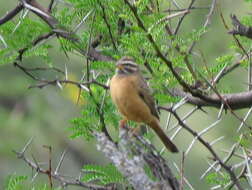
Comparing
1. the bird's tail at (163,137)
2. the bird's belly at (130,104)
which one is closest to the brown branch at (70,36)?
the bird's belly at (130,104)

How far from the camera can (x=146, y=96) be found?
19.4ft

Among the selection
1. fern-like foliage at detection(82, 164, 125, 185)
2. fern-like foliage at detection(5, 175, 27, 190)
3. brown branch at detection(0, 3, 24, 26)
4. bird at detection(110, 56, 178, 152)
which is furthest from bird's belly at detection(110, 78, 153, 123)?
fern-like foliage at detection(5, 175, 27, 190)

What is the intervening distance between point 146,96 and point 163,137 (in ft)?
1.35

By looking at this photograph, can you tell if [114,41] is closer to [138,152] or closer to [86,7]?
[86,7]

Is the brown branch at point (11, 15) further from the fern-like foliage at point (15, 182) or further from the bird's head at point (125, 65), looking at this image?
the fern-like foliage at point (15, 182)

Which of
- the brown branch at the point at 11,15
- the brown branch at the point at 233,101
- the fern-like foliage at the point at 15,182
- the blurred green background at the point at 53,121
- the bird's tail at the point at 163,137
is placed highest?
the brown branch at the point at 11,15

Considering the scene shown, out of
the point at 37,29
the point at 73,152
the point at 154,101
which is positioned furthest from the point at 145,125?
the point at 73,152

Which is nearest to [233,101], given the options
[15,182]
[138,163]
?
[15,182]

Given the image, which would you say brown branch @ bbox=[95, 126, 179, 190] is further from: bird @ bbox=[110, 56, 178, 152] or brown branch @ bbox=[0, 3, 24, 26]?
brown branch @ bbox=[0, 3, 24, 26]

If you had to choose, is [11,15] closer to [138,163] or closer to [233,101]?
[233,101]

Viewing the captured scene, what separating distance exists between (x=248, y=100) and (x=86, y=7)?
135 centimetres

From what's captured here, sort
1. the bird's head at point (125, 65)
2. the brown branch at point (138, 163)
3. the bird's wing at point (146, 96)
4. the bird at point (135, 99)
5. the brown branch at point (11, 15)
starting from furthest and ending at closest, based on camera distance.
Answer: the bird's wing at point (146, 96) < the bird at point (135, 99) < the brown branch at point (11, 15) < the bird's head at point (125, 65) < the brown branch at point (138, 163)

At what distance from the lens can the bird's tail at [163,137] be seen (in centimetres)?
569

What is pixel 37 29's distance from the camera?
18.2 feet
